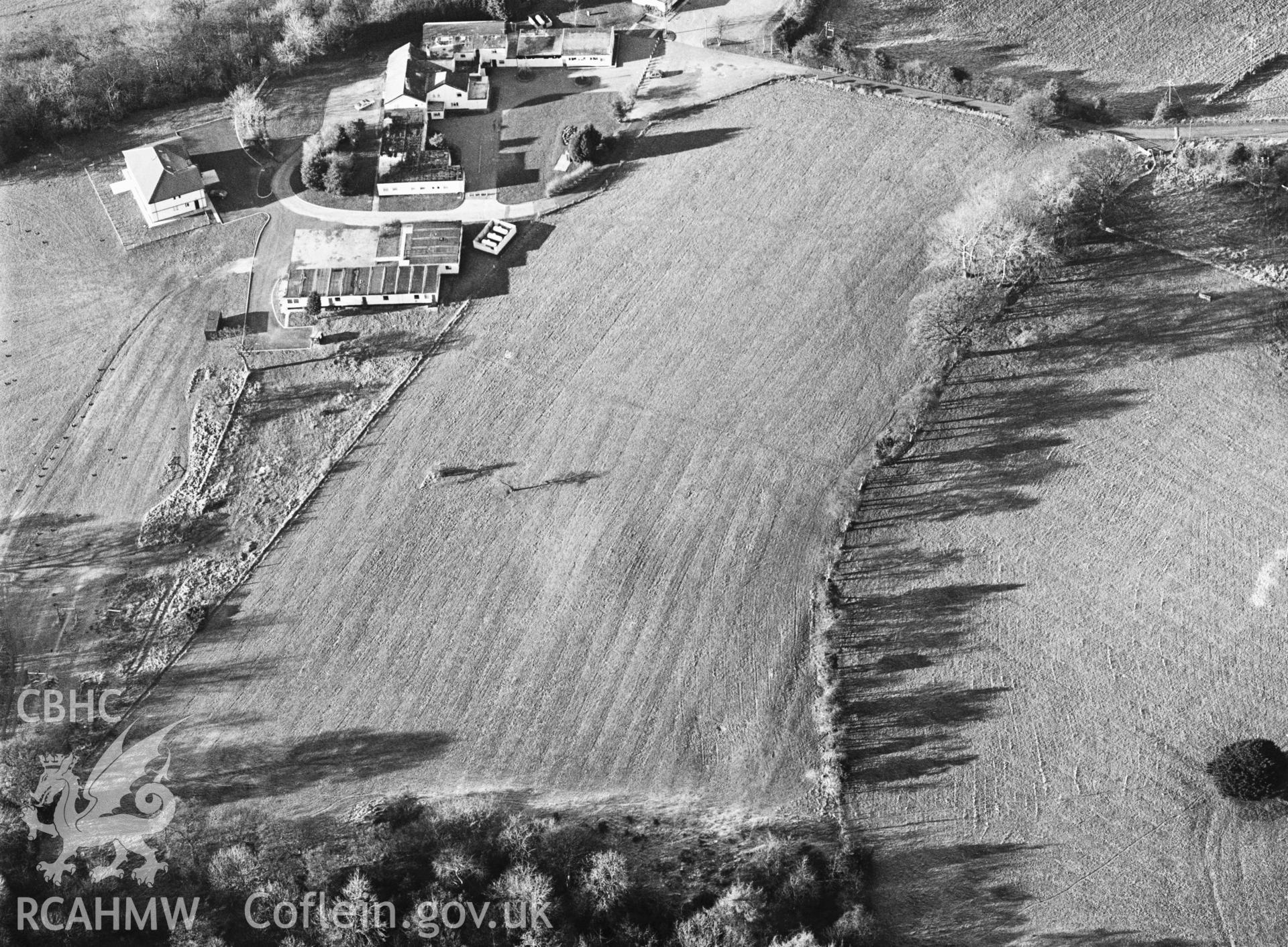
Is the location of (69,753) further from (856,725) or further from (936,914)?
(936,914)

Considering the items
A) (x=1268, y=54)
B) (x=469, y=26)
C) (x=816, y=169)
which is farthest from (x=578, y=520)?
(x=1268, y=54)

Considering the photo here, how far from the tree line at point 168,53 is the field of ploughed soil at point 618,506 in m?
27.8

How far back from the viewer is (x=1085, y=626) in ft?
214

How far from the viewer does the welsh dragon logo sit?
61781 mm

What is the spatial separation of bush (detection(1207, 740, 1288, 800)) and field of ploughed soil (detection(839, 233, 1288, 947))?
1.09 meters

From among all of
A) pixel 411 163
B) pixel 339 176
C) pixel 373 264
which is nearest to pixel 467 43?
pixel 411 163

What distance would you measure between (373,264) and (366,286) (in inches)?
97.2

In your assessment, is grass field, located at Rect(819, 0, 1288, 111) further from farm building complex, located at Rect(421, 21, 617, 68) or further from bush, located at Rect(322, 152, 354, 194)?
bush, located at Rect(322, 152, 354, 194)

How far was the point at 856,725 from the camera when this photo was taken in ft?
208

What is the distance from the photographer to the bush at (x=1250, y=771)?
5850 cm

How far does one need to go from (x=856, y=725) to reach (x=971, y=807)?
7547mm

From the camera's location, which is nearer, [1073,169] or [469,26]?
[1073,169]

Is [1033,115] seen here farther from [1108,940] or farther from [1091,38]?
[1108,940]

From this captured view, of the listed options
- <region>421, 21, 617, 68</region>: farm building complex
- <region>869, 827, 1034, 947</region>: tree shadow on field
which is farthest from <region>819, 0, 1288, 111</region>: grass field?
<region>869, 827, 1034, 947</region>: tree shadow on field
